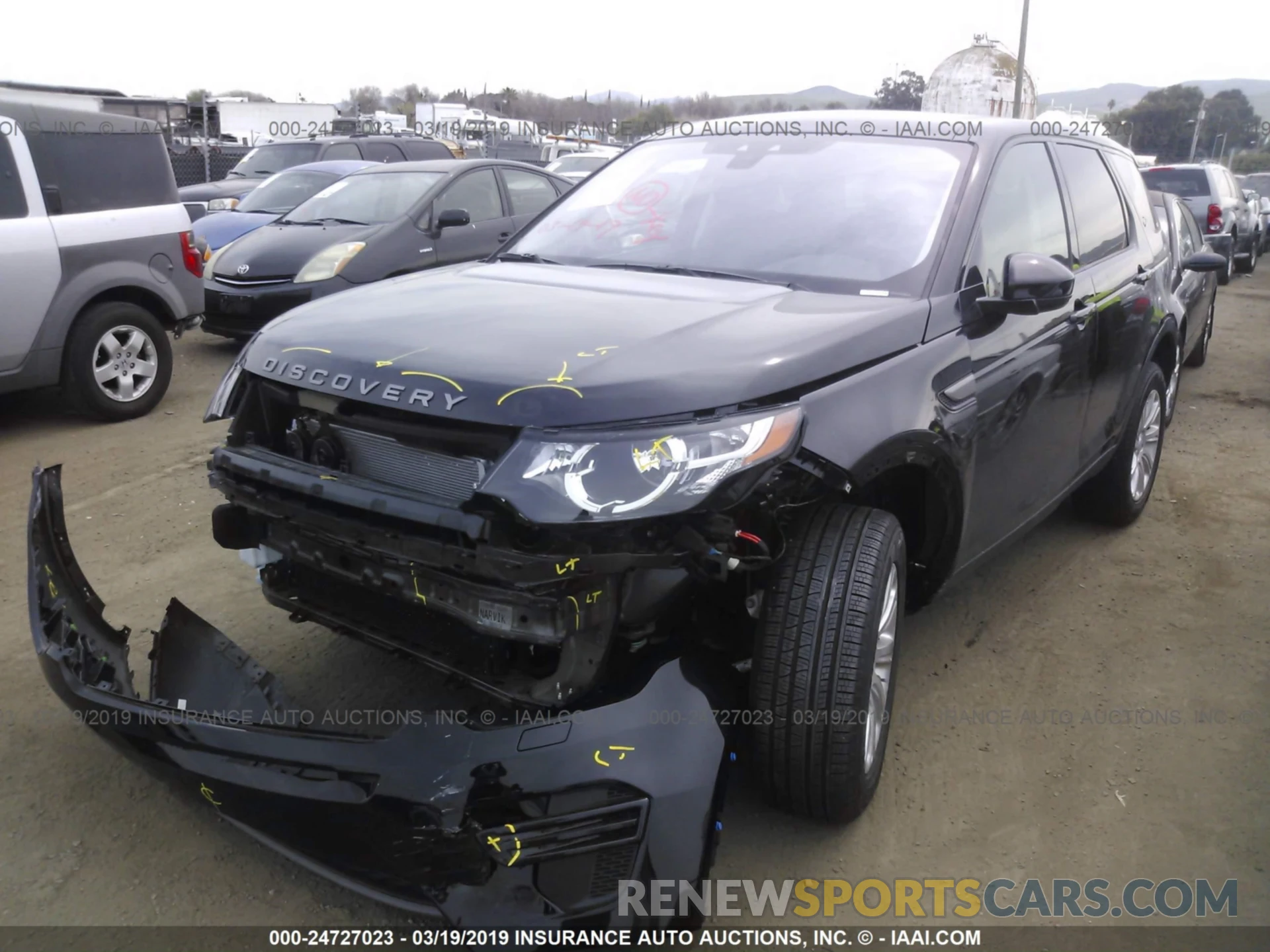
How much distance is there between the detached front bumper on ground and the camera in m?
1.98

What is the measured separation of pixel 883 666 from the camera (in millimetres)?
2684

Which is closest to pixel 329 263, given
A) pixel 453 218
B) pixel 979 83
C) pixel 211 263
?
pixel 211 263

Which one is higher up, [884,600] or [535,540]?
[535,540]

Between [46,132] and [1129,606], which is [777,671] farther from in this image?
[46,132]

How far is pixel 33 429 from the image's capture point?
6012mm

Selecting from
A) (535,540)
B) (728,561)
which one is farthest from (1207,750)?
(535,540)

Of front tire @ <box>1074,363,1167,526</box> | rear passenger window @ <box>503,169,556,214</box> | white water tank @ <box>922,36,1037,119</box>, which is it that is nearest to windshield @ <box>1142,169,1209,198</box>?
rear passenger window @ <box>503,169,556,214</box>

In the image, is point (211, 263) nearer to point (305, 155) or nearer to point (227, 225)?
point (227, 225)

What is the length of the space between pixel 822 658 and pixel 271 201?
973 centimetres

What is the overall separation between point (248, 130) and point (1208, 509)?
3282cm

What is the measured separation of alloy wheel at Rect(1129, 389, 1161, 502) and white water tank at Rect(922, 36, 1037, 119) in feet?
96.5

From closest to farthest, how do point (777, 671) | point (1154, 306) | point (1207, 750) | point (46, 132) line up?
point (777, 671) < point (1207, 750) < point (1154, 306) < point (46, 132)

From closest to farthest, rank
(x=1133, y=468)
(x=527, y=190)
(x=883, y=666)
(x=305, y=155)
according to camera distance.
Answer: (x=883, y=666)
(x=1133, y=468)
(x=527, y=190)
(x=305, y=155)

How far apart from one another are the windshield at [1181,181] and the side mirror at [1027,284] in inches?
583
